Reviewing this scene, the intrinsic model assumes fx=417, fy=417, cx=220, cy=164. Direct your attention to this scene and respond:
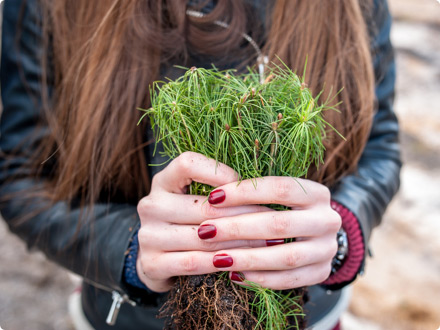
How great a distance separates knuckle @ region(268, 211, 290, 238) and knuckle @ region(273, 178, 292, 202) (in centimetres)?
2

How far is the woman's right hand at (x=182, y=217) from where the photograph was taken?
0.55 metres

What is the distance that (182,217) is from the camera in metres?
0.57

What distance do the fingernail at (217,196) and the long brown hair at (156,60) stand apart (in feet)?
0.78

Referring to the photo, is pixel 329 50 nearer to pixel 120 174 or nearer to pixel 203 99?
pixel 203 99

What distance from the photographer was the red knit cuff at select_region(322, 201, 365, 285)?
0.71 metres

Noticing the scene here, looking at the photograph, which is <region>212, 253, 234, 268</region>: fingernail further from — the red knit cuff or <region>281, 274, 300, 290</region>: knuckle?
the red knit cuff

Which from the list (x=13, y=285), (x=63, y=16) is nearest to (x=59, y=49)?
(x=63, y=16)

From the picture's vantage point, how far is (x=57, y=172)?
852 millimetres

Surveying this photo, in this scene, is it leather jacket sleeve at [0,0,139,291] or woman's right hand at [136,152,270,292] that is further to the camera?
leather jacket sleeve at [0,0,139,291]

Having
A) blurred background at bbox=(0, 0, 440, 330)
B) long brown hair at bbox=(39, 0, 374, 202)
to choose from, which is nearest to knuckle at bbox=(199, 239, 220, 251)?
long brown hair at bbox=(39, 0, 374, 202)

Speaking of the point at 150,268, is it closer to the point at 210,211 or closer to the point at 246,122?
the point at 210,211

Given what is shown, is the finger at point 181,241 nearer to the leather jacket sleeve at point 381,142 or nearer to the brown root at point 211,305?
the brown root at point 211,305

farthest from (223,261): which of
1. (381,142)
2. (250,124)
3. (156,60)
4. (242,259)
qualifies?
(381,142)

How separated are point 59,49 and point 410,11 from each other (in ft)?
14.1
